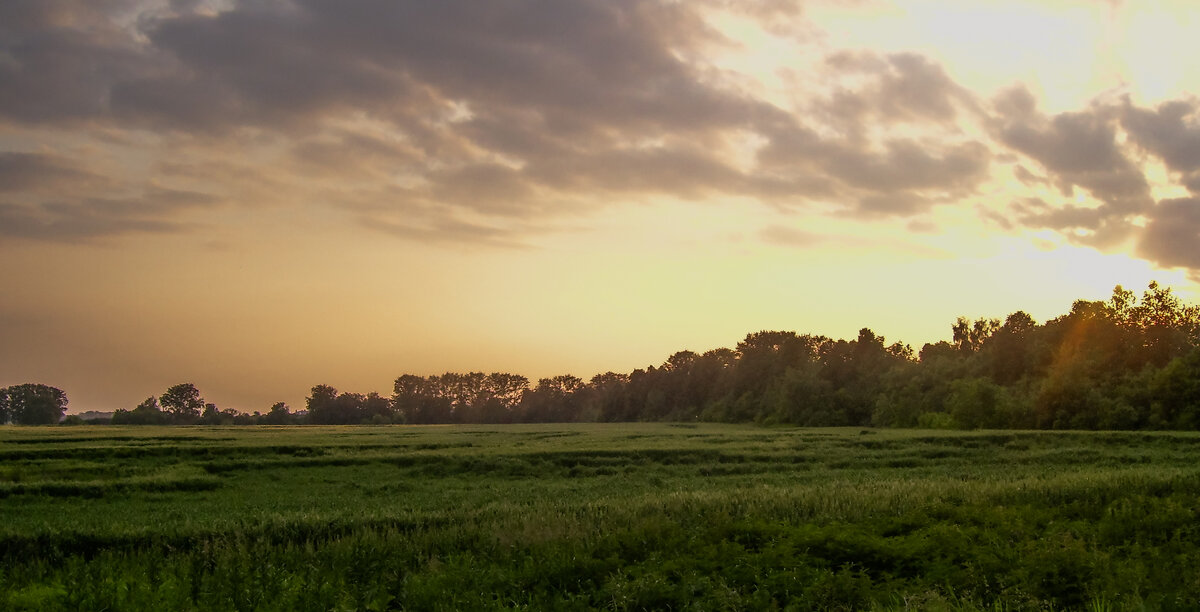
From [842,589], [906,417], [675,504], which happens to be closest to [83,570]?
[675,504]

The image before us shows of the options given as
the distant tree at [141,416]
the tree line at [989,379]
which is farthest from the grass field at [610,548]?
the distant tree at [141,416]

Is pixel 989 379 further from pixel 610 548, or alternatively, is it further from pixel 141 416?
pixel 141 416

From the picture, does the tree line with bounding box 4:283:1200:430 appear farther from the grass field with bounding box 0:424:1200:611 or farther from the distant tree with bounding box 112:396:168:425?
the grass field with bounding box 0:424:1200:611

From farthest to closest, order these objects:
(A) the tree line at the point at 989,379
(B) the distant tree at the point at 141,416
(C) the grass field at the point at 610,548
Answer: (B) the distant tree at the point at 141,416
(A) the tree line at the point at 989,379
(C) the grass field at the point at 610,548

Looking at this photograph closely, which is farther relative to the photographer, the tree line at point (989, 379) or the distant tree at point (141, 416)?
the distant tree at point (141, 416)

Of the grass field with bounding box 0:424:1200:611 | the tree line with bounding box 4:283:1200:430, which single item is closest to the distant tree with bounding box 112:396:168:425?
the tree line with bounding box 4:283:1200:430

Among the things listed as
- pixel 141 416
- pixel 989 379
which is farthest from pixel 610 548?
pixel 141 416

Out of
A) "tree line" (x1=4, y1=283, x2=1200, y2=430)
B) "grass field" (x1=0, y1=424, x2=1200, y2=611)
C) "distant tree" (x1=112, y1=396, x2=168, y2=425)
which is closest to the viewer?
"grass field" (x1=0, y1=424, x2=1200, y2=611)

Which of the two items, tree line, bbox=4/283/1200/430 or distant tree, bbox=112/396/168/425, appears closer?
tree line, bbox=4/283/1200/430

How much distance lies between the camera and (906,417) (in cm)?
9556

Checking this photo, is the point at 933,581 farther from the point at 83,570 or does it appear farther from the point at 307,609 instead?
the point at 83,570

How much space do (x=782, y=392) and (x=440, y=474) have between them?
9096 centimetres

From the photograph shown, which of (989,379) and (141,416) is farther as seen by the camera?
(141,416)

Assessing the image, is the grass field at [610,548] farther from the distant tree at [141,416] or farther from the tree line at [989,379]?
the distant tree at [141,416]
